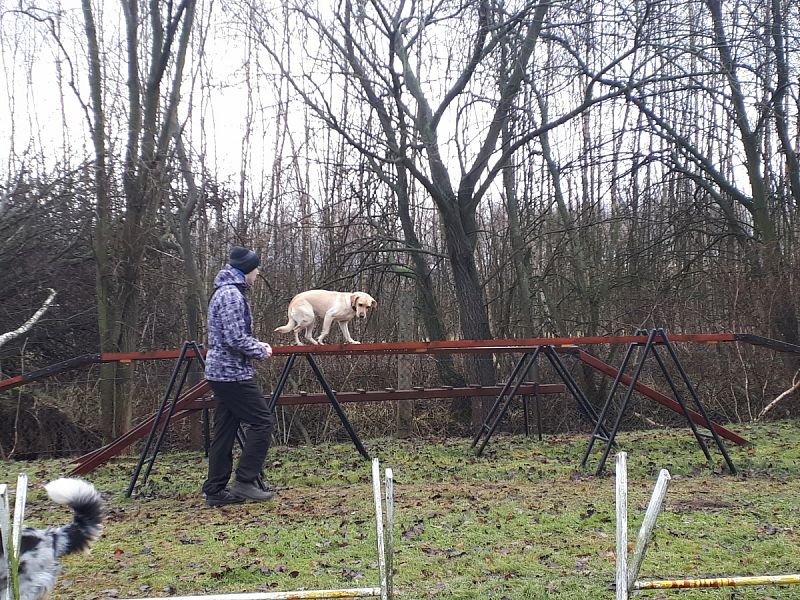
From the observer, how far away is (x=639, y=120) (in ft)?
48.5

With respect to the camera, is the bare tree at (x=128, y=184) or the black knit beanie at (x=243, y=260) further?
the bare tree at (x=128, y=184)

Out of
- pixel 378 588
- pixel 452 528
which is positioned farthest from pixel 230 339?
pixel 378 588

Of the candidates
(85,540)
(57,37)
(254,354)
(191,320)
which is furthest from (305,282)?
(85,540)

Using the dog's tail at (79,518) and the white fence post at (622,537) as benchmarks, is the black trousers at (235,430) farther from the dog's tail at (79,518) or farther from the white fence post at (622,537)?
the white fence post at (622,537)

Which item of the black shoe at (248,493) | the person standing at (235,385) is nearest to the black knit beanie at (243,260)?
the person standing at (235,385)

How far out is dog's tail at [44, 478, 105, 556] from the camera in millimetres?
3587

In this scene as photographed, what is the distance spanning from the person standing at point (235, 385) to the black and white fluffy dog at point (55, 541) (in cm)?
292

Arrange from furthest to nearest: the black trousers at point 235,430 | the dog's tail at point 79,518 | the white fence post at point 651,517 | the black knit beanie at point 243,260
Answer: the black knit beanie at point 243,260 → the black trousers at point 235,430 → the dog's tail at point 79,518 → the white fence post at point 651,517

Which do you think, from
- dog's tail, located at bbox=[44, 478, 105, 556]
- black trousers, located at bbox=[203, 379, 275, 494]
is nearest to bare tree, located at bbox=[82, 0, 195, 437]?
black trousers, located at bbox=[203, 379, 275, 494]

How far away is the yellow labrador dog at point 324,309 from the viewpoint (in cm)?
884

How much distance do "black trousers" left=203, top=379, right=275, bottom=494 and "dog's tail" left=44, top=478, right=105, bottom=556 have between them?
116 inches

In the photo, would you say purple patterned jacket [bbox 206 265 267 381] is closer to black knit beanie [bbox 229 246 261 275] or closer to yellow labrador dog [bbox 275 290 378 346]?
black knit beanie [bbox 229 246 261 275]

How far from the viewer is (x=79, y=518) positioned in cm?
373

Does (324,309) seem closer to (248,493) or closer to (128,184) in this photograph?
(248,493)
